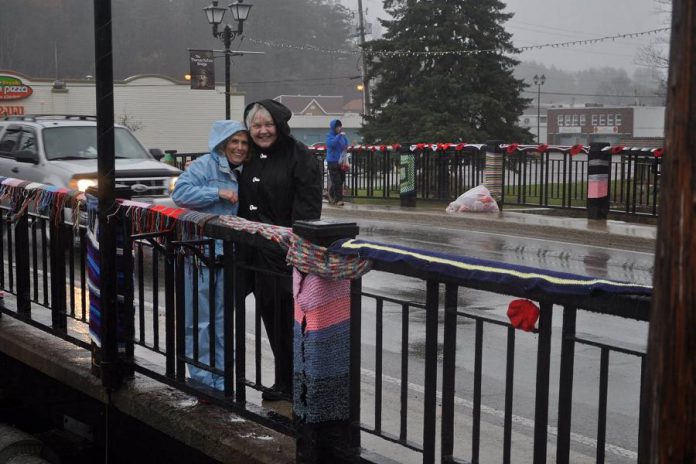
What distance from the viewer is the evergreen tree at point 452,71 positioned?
3584cm

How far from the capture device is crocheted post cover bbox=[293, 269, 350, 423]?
4.27 metres

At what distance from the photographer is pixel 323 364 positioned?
170 inches

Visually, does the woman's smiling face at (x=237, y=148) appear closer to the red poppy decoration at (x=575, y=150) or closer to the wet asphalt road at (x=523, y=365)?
the wet asphalt road at (x=523, y=365)

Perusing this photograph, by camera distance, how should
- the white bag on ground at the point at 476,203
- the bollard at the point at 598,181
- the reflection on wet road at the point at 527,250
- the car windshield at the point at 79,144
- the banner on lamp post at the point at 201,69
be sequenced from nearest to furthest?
the reflection on wet road at the point at 527,250 → the car windshield at the point at 79,144 → the bollard at the point at 598,181 → the white bag on ground at the point at 476,203 → the banner on lamp post at the point at 201,69

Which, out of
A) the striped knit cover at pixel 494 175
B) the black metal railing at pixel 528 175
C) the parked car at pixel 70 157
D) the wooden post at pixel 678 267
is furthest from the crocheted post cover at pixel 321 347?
the striped knit cover at pixel 494 175

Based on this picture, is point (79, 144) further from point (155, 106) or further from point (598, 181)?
point (155, 106)

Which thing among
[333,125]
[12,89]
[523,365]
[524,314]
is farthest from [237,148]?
[12,89]

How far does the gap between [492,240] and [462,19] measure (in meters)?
21.8

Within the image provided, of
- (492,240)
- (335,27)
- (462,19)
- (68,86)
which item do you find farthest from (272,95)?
(492,240)

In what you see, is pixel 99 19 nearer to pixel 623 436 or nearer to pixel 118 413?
pixel 118 413

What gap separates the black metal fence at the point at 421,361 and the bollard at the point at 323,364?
0.18ft

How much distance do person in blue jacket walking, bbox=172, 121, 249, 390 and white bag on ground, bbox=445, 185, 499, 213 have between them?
13450 millimetres

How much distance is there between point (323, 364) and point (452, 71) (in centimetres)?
3304

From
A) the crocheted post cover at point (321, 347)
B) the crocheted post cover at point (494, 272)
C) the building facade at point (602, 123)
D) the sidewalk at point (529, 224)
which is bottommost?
the sidewalk at point (529, 224)
